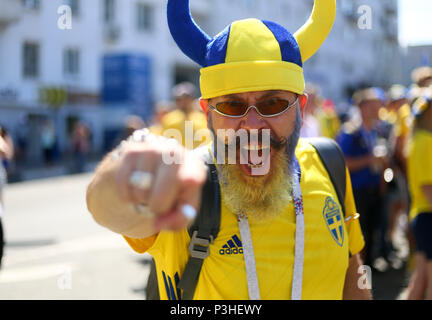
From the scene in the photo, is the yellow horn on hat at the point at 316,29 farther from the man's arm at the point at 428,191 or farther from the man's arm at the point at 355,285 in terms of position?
the man's arm at the point at 428,191

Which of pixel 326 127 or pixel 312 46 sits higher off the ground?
pixel 312 46

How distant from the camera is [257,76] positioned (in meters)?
1.52

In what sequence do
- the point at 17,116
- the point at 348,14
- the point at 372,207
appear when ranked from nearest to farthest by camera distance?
the point at 372,207
the point at 17,116
the point at 348,14

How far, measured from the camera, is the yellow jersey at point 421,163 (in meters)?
3.09

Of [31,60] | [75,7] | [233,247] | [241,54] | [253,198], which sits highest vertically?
[75,7]

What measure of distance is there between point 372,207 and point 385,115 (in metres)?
2.47

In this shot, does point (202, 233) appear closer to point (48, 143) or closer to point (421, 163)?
point (421, 163)

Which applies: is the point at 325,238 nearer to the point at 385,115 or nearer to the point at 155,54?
the point at 385,115

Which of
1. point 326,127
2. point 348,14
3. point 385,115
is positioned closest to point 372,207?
point 326,127

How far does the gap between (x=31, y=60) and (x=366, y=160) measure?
60.7ft

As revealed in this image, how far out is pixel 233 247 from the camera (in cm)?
147

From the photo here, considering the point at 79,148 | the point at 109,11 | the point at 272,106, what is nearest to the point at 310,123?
the point at 272,106

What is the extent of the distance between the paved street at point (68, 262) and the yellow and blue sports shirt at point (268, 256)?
2.55m
